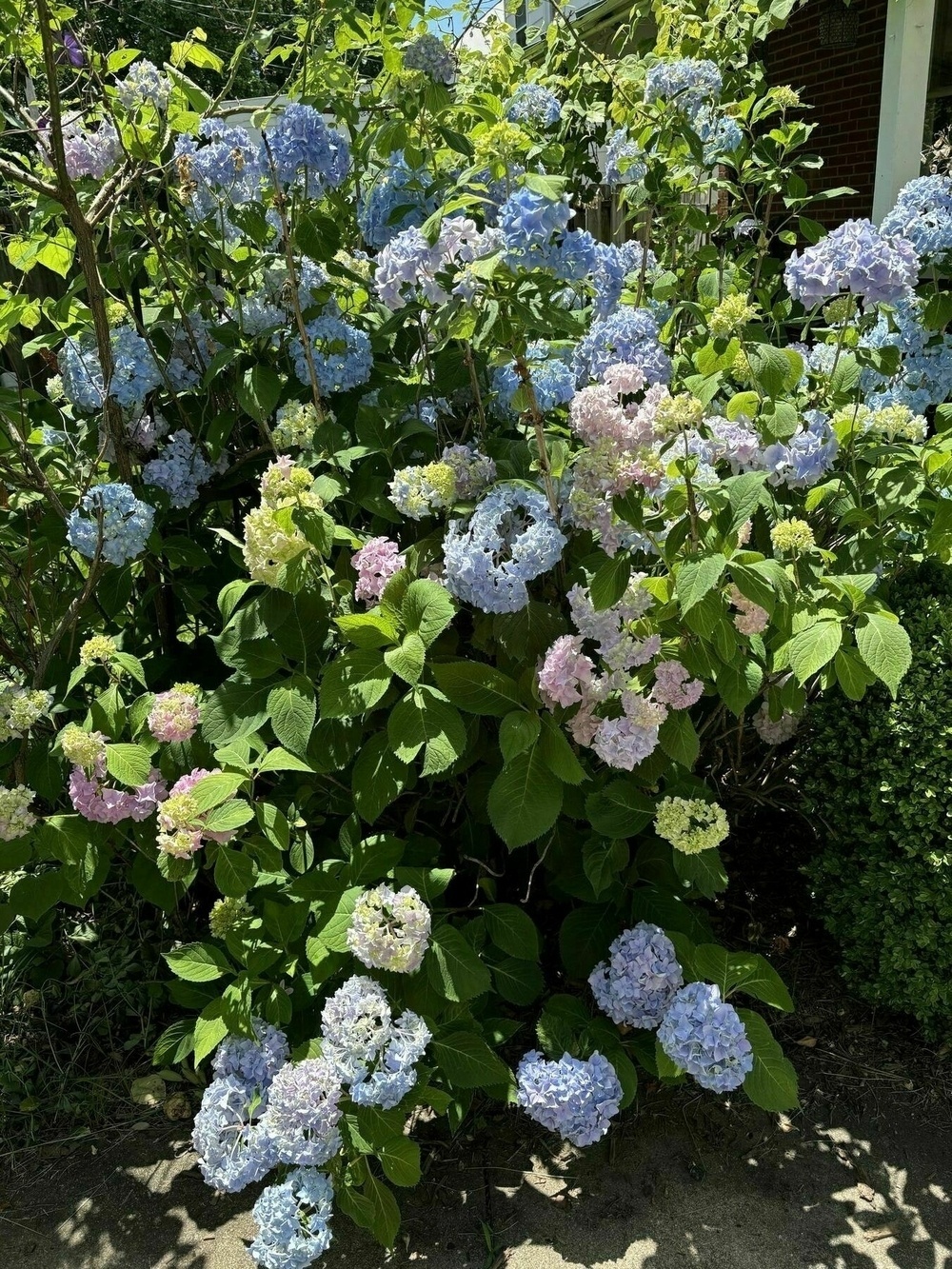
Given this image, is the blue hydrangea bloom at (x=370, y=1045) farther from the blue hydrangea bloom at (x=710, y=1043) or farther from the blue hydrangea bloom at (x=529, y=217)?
the blue hydrangea bloom at (x=529, y=217)

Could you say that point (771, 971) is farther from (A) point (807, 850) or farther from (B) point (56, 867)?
(B) point (56, 867)

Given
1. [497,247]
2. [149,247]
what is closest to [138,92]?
[149,247]

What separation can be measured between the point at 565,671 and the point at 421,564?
1.33ft

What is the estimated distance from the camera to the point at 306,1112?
1720mm

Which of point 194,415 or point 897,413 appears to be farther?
point 194,415

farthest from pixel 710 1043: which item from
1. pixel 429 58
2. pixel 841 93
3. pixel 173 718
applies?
pixel 841 93

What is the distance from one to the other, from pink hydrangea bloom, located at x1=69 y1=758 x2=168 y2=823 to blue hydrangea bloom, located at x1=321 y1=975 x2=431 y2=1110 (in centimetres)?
58

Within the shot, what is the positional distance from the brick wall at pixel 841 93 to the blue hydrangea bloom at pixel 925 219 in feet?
13.0

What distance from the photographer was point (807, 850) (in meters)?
2.94

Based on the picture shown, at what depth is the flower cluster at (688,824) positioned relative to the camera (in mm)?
1894

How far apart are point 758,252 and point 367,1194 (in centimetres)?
252

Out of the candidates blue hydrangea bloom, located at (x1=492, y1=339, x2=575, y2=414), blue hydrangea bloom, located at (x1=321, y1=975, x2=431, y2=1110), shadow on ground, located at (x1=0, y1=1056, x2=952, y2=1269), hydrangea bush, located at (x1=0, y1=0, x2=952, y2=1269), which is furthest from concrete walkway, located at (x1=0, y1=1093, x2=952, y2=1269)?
blue hydrangea bloom, located at (x1=492, y1=339, x2=575, y2=414)

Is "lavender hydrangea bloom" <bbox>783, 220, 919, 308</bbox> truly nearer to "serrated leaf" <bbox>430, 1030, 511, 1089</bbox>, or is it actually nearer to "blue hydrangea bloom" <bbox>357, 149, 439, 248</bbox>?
"blue hydrangea bloom" <bbox>357, 149, 439, 248</bbox>

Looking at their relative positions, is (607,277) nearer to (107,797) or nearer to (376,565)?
(376,565)
